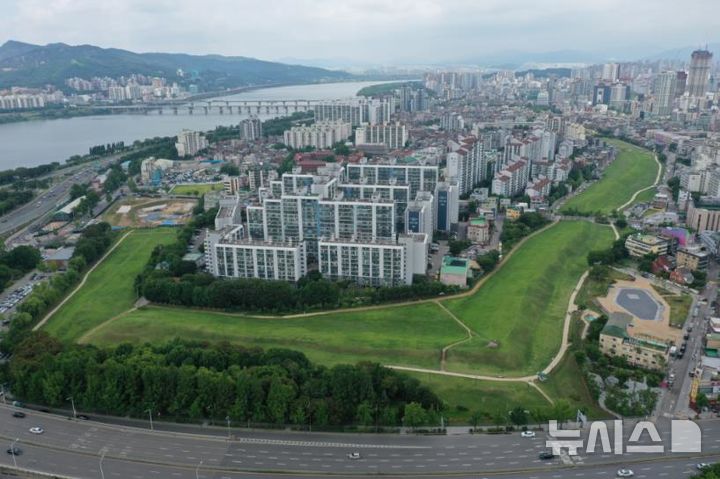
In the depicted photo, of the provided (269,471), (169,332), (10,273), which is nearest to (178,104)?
(10,273)

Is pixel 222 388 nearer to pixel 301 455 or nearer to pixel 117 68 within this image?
pixel 301 455

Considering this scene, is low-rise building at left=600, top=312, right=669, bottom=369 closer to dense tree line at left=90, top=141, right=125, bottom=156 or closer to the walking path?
the walking path

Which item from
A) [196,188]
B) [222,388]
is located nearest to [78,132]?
[196,188]

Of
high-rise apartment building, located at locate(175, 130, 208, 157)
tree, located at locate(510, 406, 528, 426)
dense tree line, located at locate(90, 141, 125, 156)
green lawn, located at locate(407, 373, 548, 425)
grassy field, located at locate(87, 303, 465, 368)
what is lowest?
green lawn, located at locate(407, 373, 548, 425)

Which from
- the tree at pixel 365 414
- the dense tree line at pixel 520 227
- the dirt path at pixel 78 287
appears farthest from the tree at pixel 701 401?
the dirt path at pixel 78 287

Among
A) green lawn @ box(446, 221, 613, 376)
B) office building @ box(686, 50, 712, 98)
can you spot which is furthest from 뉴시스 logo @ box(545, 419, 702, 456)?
office building @ box(686, 50, 712, 98)

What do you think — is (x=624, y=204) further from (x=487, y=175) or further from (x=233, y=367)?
(x=233, y=367)
